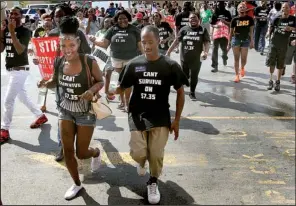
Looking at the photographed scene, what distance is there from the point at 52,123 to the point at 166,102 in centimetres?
309

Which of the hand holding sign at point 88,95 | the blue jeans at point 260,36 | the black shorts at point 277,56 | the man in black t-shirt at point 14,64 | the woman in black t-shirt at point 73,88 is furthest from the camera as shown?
the blue jeans at point 260,36

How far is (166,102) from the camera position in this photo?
374cm

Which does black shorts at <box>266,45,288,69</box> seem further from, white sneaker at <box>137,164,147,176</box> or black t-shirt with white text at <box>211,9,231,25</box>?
white sneaker at <box>137,164,147,176</box>

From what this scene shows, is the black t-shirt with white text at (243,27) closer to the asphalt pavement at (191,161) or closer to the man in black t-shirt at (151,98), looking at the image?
the asphalt pavement at (191,161)

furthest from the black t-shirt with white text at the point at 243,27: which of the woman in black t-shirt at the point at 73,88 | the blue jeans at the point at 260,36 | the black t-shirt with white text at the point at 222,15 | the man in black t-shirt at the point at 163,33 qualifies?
the woman in black t-shirt at the point at 73,88

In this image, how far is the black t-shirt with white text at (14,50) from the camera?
204 inches

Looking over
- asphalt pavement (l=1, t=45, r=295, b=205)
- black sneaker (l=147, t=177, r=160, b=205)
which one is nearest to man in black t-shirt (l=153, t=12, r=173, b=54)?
asphalt pavement (l=1, t=45, r=295, b=205)

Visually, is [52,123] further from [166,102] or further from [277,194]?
[277,194]

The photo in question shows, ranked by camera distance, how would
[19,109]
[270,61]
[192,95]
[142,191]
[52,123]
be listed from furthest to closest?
[270,61], [192,95], [19,109], [52,123], [142,191]

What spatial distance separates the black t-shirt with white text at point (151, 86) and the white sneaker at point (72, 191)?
854mm

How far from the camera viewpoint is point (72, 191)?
152 inches

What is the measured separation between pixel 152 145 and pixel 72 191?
3.13ft

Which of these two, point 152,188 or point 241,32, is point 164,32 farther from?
point 152,188

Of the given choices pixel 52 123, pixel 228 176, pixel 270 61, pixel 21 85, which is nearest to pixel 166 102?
pixel 228 176
